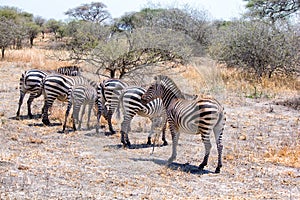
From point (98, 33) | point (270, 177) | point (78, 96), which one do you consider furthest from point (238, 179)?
point (98, 33)

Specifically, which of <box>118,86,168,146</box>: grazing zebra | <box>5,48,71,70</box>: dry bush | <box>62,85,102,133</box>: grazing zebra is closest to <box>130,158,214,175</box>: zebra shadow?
<box>118,86,168,146</box>: grazing zebra

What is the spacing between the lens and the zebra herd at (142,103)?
7777 mm

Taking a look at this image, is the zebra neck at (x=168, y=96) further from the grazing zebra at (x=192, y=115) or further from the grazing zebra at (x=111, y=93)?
the grazing zebra at (x=111, y=93)

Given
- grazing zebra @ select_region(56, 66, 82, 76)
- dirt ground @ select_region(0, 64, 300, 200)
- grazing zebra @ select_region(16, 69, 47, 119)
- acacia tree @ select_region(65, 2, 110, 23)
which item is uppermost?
acacia tree @ select_region(65, 2, 110, 23)

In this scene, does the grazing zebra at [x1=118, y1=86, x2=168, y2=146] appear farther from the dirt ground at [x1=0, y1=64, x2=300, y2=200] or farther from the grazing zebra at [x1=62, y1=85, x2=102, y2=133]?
the grazing zebra at [x1=62, y1=85, x2=102, y2=133]

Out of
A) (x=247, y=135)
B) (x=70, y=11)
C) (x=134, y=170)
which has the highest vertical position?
(x=70, y=11)

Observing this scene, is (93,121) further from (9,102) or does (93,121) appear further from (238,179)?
(238,179)

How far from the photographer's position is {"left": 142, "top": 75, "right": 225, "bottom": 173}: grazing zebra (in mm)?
7676

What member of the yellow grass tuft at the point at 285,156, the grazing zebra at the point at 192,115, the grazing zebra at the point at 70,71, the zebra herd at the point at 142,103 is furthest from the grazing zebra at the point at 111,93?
the yellow grass tuft at the point at 285,156

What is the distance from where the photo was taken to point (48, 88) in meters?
11.2

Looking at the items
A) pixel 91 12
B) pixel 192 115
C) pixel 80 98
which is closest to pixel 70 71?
pixel 80 98

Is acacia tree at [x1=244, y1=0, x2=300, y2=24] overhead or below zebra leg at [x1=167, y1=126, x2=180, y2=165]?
overhead

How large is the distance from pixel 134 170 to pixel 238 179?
1.75 meters

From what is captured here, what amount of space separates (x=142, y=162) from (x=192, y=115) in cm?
125
